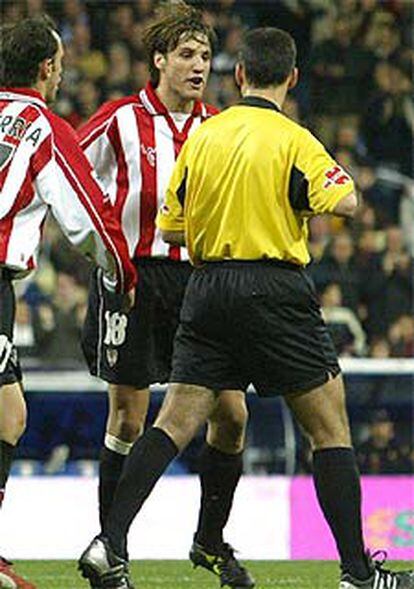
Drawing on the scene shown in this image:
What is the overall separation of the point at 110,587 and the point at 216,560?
3.48ft

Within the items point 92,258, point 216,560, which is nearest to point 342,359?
point 216,560

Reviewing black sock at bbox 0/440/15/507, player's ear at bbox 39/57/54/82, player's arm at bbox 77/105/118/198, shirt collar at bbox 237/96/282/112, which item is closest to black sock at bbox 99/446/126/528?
black sock at bbox 0/440/15/507

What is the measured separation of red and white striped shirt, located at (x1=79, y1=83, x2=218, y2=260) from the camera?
732 cm

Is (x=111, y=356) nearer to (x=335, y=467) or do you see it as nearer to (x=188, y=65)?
(x=188, y=65)

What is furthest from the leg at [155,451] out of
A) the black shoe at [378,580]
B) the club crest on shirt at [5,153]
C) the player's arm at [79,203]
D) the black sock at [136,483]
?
the club crest on shirt at [5,153]

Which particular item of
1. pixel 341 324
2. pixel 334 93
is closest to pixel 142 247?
pixel 341 324

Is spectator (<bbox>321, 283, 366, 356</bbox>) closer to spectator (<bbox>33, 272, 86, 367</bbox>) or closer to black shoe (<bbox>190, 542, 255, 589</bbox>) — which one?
spectator (<bbox>33, 272, 86, 367</bbox>)

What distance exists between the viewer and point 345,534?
5.99 m

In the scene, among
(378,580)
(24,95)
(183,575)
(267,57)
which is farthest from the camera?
(183,575)

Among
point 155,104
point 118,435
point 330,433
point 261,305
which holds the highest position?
point 155,104

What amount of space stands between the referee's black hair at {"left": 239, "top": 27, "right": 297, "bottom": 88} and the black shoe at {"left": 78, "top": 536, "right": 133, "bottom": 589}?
165 cm

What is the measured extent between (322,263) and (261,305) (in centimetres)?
731

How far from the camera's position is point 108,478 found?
23.9 ft

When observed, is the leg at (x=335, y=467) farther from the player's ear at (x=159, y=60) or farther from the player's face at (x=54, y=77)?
the player's ear at (x=159, y=60)
